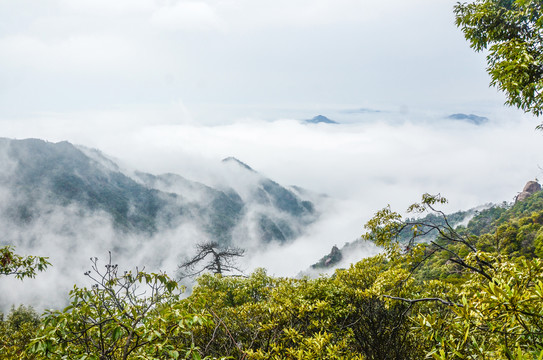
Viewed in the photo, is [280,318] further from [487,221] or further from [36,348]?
[487,221]

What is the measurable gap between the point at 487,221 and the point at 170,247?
16936 cm

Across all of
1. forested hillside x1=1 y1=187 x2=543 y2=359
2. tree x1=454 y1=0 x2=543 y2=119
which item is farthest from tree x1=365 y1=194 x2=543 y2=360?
tree x1=454 y1=0 x2=543 y2=119

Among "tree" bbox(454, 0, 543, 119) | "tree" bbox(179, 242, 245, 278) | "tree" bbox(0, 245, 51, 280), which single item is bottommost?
"tree" bbox(179, 242, 245, 278)

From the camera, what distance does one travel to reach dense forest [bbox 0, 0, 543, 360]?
2881mm

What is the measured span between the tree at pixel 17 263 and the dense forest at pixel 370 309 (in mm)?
25

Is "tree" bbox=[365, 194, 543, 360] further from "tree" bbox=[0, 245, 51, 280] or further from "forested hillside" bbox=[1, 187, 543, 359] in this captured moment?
"tree" bbox=[0, 245, 51, 280]

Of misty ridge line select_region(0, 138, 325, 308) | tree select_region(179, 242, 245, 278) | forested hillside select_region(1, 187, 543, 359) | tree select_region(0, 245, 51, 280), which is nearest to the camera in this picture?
forested hillside select_region(1, 187, 543, 359)

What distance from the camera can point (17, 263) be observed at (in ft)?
20.9

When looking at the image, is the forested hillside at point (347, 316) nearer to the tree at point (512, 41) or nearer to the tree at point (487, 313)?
the tree at point (487, 313)

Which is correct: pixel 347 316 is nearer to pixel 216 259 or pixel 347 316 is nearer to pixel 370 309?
pixel 370 309

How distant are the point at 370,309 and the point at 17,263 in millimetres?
8002

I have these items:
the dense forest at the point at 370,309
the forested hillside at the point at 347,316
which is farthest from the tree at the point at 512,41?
the forested hillside at the point at 347,316

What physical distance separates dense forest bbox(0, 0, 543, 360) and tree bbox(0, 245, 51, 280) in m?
0.02

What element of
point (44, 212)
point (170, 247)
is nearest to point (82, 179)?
point (44, 212)
